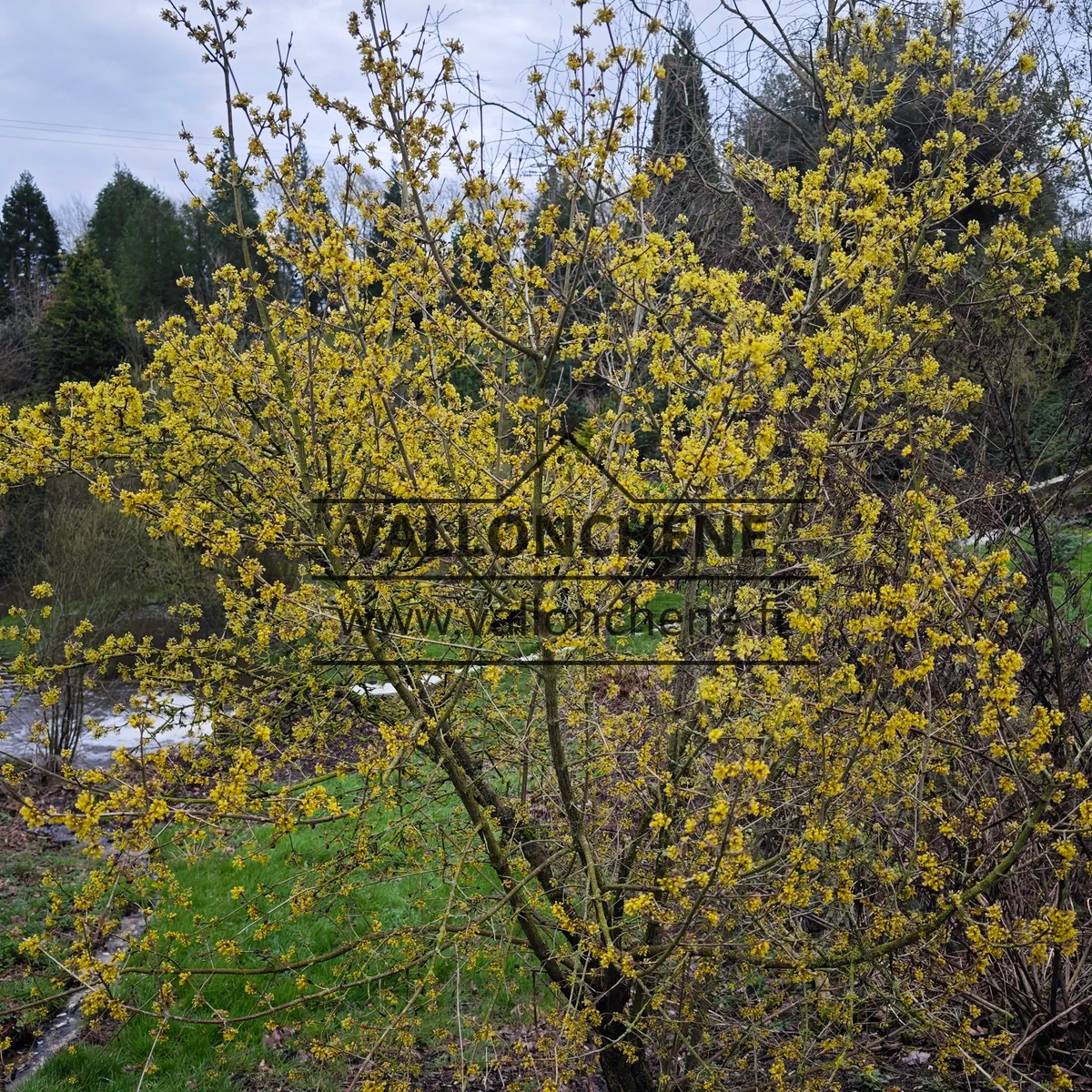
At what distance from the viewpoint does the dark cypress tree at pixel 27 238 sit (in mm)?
30859

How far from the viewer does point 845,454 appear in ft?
12.1

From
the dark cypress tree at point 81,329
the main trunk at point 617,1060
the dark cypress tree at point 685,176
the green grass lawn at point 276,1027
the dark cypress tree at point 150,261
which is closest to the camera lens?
the main trunk at point 617,1060

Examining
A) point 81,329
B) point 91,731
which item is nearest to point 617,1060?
point 91,731

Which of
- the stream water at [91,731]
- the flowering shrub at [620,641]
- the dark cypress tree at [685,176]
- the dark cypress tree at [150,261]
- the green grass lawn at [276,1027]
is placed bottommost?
the green grass lawn at [276,1027]

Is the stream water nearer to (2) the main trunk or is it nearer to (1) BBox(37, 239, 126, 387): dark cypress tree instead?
(2) the main trunk

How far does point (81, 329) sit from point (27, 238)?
45.7ft

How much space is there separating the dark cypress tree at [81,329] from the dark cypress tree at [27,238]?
1052 cm

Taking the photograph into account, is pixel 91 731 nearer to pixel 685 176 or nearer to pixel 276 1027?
pixel 276 1027

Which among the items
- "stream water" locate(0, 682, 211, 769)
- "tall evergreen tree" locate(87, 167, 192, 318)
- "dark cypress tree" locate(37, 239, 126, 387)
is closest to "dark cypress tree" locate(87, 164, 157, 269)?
"tall evergreen tree" locate(87, 167, 192, 318)

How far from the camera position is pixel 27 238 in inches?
1237

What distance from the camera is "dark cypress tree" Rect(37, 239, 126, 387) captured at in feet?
69.7

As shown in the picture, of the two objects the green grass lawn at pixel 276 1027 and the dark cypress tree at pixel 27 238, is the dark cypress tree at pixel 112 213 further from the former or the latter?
the green grass lawn at pixel 276 1027

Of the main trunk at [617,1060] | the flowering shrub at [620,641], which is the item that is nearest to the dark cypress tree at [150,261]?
the flowering shrub at [620,641]

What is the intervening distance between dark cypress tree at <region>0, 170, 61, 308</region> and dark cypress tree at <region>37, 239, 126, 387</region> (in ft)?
34.5
